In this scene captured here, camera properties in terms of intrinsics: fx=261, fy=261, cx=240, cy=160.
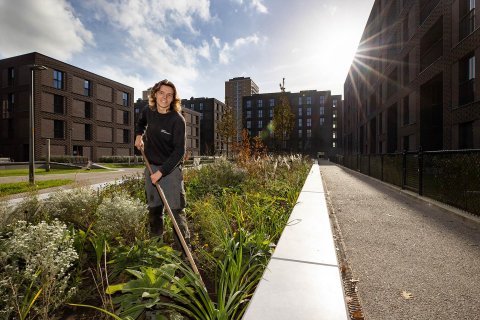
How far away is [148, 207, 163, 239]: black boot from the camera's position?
333 centimetres

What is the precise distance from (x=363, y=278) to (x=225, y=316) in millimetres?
2052

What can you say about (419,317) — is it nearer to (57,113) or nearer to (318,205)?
(318,205)

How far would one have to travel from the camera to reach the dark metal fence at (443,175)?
6.23 meters

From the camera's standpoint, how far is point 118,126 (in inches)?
1802

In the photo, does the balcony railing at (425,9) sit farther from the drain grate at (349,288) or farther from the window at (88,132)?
the window at (88,132)

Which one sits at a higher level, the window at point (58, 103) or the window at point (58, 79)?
the window at point (58, 79)

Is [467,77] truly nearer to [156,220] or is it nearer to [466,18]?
[466,18]

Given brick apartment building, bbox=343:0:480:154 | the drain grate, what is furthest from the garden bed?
brick apartment building, bbox=343:0:480:154

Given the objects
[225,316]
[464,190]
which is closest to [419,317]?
[225,316]

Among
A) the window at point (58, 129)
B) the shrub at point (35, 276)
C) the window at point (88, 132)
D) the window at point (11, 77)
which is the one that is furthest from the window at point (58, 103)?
the shrub at point (35, 276)

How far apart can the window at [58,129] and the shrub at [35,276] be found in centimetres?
4077

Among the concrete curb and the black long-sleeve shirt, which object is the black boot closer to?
the black long-sleeve shirt

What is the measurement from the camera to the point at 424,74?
18.0 meters

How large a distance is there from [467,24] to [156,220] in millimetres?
19134
